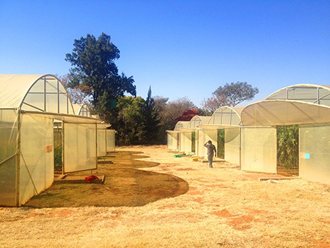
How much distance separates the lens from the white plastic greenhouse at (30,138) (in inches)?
359

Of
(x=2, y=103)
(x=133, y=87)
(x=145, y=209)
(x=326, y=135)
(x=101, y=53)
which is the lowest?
(x=145, y=209)

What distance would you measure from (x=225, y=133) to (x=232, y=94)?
48.6 m

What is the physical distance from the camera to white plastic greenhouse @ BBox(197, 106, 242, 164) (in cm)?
2188

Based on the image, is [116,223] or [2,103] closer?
[116,223]

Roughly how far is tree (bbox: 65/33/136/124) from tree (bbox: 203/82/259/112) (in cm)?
2298

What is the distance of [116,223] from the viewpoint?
749 centimetres

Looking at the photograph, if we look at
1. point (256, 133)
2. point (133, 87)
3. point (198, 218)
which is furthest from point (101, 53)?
point (198, 218)

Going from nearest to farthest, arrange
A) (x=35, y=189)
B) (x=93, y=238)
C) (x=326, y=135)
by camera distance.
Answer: (x=93, y=238)
(x=35, y=189)
(x=326, y=135)

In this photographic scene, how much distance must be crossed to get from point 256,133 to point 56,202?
35.9 feet

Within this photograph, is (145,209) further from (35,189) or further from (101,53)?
(101,53)

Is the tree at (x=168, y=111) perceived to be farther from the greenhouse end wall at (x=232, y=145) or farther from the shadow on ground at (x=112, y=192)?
the shadow on ground at (x=112, y=192)

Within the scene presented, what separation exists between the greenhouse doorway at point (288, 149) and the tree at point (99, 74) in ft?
105

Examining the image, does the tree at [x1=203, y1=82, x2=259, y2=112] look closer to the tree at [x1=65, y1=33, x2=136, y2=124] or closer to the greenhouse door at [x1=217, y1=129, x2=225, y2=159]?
the tree at [x1=65, y1=33, x2=136, y2=124]

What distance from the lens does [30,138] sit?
10.2m
